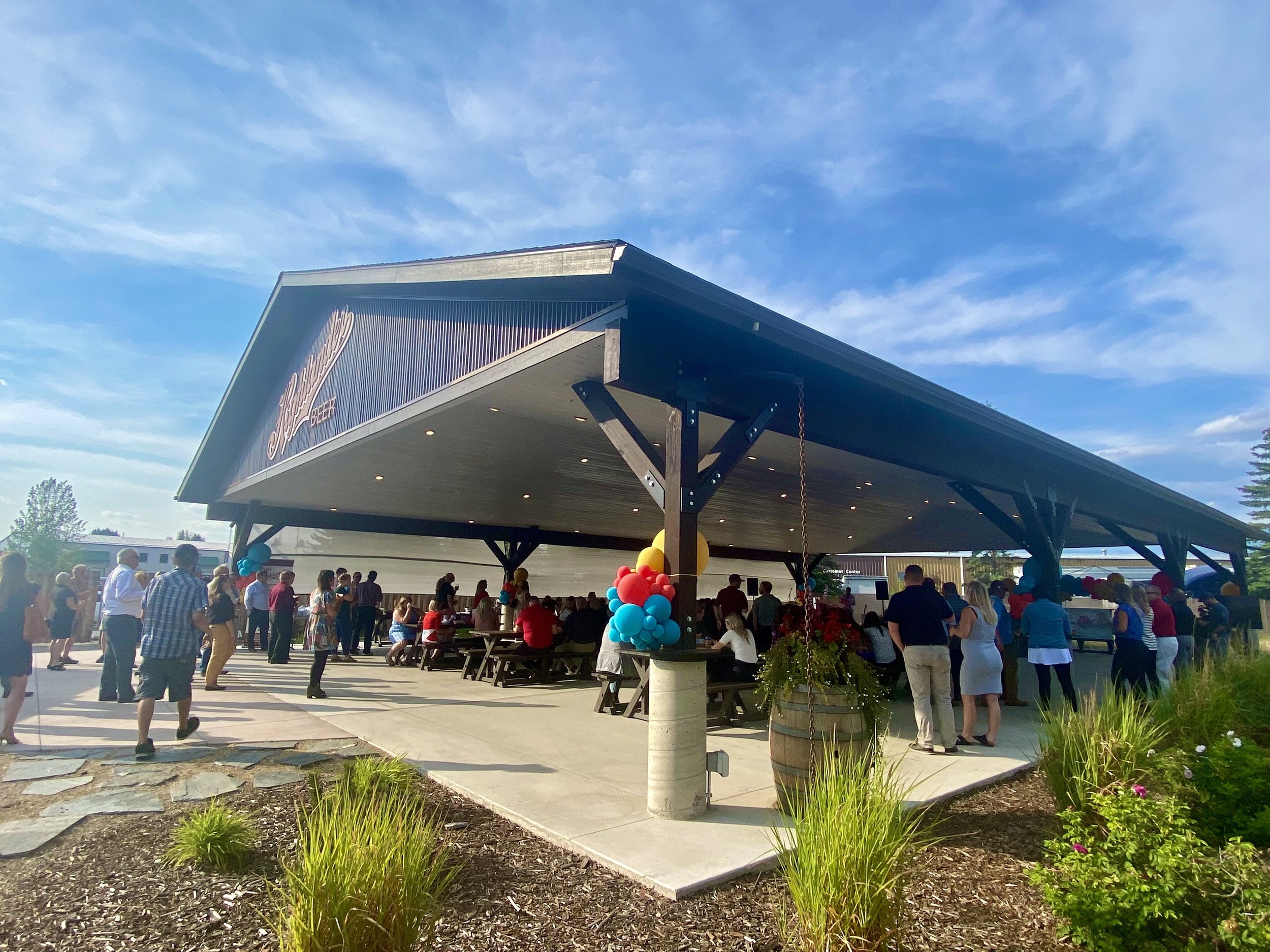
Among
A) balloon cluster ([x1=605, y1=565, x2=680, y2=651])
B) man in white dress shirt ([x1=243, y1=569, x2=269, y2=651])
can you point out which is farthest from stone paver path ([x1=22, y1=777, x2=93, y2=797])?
man in white dress shirt ([x1=243, y1=569, x2=269, y2=651])

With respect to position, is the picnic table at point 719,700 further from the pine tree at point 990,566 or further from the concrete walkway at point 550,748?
the pine tree at point 990,566

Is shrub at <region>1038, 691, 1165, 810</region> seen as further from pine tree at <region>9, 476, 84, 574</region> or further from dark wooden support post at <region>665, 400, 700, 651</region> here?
pine tree at <region>9, 476, 84, 574</region>

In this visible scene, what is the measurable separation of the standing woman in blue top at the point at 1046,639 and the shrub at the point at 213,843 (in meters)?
6.79

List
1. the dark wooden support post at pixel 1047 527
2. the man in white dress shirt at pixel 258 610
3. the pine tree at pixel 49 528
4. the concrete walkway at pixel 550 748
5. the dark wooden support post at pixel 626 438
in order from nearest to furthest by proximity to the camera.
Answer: the concrete walkway at pixel 550 748 → the dark wooden support post at pixel 626 438 → the dark wooden support post at pixel 1047 527 → the man in white dress shirt at pixel 258 610 → the pine tree at pixel 49 528

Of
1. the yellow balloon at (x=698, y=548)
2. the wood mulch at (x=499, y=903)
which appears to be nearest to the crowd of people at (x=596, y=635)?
the yellow balloon at (x=698, y=548)

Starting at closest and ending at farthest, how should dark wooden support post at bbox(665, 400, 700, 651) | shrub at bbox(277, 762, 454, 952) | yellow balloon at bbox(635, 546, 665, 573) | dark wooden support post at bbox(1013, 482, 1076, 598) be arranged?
shrub at bbox(277, 762, 454, 952) → dark wooden support post at bbox(665, 400, 700, 651) → yellow balloon at bbox(635, 546, 665, 573) → dark wooden support post at bbox(1013, 482, 1076, 598)

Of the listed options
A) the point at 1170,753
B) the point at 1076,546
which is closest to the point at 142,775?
the point at 1170,753

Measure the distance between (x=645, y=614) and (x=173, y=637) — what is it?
11.8 feet

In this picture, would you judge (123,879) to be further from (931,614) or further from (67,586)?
(67,586)

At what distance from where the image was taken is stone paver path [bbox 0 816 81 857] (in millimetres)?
3355

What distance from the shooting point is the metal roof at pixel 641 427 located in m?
5.30

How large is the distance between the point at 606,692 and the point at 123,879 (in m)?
4.96

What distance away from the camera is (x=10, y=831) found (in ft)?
11.7

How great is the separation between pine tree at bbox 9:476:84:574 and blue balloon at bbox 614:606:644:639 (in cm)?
5099
